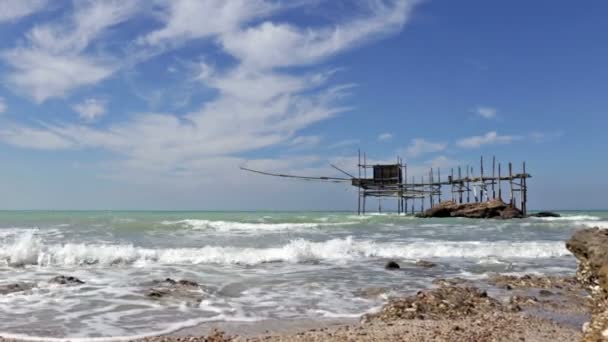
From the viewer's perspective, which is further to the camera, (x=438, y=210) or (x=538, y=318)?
(x=438, y=210)

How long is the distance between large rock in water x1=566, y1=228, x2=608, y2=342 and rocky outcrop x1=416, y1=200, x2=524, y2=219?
3302 centimetres

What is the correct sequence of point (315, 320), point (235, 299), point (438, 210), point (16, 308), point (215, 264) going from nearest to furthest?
point (315, 320) < point (16, 308) < point (235, 299) < point (215, 264) < point (438, 210)

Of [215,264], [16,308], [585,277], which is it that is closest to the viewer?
[585,277]

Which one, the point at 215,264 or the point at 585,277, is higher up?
the point at 585,277

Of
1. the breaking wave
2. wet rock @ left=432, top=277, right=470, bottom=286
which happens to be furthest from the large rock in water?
the breaking wave

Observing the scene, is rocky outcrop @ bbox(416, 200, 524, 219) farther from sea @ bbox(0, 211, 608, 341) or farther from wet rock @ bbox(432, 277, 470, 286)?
wet rock @ bbox(432, 277, 470, 286)

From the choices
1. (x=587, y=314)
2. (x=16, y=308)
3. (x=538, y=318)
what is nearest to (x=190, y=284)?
(x=16, y=308)

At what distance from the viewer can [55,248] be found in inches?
544

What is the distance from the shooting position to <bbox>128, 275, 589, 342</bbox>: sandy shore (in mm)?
5367

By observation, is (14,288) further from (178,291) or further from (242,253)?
(242,253)

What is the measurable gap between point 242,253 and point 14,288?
6.41 metres

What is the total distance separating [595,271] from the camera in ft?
13.0

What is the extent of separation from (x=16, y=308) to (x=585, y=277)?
7345 millimetres

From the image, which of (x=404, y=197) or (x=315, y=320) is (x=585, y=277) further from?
(x=404, y=197)
